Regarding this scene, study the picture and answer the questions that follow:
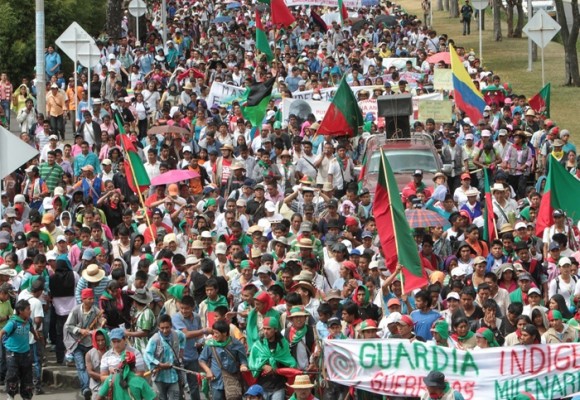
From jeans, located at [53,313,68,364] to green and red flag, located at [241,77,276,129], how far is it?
9943 mm

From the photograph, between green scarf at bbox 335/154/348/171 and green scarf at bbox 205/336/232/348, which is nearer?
green scarf at bbox 205/336/232/348

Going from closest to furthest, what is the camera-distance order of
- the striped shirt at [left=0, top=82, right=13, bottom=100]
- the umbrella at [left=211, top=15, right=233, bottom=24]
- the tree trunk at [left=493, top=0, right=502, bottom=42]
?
the striped shirt at [left=0, top=82, right=13, bottom=100] → the umbrella at [left=211, top=15, right=233, bottom=24] → the tree trunk at [left=493, top=0, right=502, bottom=42]

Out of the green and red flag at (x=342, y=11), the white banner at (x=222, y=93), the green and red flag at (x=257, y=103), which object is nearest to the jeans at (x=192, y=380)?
the green and red flag at (x=257, y=103)

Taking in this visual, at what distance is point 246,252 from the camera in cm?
1944

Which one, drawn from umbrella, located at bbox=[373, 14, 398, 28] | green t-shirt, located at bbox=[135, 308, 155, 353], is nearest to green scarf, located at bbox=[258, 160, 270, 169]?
green t-shirt, located at bbox=[135, 308, 155, 353]

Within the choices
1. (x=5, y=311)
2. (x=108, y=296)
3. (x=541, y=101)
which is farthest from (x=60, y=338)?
(x=541, y=101)

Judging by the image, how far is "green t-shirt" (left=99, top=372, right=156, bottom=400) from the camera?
1487cm

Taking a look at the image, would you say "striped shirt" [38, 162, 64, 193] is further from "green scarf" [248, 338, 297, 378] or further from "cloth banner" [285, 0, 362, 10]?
"cloth banner" [285, 0, 362, 10]

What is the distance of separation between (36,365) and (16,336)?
672 mm

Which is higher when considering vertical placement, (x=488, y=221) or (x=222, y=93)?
(x=222, y=93)

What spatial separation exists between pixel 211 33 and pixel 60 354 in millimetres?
28437

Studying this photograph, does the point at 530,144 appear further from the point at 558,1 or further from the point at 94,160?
the point at 558,1

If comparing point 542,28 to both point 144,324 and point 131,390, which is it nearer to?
point 144,324

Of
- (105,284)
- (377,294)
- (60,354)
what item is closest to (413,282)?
(377,294)
